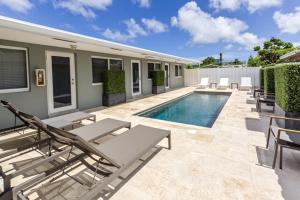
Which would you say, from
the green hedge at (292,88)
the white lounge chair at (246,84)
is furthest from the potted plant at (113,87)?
the white lounge chair at (246,84)

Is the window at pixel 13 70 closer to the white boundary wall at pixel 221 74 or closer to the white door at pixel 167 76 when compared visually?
the white door at pixel 167 76

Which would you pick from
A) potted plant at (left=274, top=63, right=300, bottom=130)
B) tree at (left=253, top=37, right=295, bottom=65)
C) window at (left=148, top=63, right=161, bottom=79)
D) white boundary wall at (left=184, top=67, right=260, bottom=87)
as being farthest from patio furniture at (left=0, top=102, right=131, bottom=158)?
tree at (left=253, top=37, right=295, bottom=65)

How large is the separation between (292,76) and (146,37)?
129ft

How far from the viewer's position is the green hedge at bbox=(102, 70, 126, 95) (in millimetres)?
8867

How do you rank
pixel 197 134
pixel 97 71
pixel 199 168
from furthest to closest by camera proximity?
pixel 97 71 < pixel 197 134 < pixel 199 168

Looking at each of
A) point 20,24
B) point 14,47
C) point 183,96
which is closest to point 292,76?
point 20,24

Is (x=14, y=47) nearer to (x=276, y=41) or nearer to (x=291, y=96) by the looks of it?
(x=291, y=96)

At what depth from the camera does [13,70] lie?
18.6 ft

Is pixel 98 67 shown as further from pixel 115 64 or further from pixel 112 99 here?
pixel 112 99

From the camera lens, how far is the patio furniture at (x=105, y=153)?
218cm

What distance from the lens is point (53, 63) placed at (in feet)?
22.6

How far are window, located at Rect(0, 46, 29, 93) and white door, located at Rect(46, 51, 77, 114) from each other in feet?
2.69

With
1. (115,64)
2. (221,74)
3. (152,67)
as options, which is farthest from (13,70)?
(221,74)

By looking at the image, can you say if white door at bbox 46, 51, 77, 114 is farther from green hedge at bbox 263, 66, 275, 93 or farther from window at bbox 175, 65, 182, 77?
window at bbox 175, 65, 182, 77
